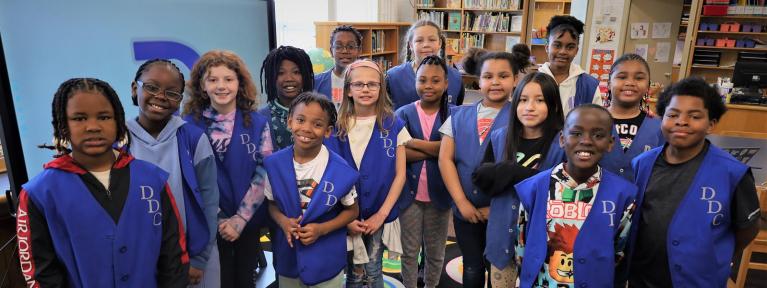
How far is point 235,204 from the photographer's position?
1817 millimetres

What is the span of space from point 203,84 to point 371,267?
3.26 feet

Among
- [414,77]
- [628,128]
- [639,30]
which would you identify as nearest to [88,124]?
[414,77]

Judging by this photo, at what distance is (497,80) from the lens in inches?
75.7

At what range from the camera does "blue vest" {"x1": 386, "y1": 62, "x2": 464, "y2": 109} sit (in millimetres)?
2459

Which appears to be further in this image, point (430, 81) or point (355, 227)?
point (430, 81)

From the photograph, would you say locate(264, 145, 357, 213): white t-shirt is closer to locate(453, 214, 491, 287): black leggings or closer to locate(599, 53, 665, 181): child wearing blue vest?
locate(453, 214, 491, 287): black leggings

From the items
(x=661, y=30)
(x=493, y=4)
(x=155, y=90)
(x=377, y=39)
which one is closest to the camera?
(x=155, y=90)

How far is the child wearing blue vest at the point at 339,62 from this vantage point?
2.52m

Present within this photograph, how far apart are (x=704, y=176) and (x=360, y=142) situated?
1186 mm

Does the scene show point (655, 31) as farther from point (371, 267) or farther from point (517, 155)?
point (371, 267)

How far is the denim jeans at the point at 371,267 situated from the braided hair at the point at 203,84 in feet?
2.25

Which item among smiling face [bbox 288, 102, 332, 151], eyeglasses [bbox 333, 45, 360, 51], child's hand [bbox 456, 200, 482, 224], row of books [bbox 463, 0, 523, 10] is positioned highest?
row of books [bbox 463, 0, 523, 10]

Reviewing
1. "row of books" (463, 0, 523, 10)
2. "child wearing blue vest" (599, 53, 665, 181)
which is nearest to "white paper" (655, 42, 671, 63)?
"row of books" (463, 0, 523, 10)

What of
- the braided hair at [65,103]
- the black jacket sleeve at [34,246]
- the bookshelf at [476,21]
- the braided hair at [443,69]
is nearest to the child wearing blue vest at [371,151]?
the braided hair at [443,69]
